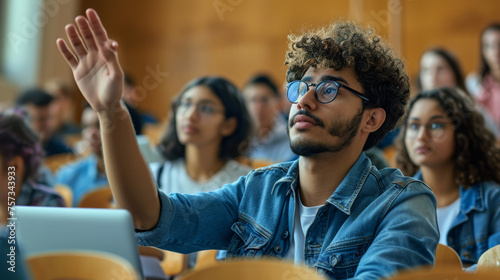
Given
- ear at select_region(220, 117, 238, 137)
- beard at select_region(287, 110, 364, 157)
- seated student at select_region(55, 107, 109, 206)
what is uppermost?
beard at select_region(287, 110, 364, 157)

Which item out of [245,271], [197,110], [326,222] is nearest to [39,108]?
[197,110]

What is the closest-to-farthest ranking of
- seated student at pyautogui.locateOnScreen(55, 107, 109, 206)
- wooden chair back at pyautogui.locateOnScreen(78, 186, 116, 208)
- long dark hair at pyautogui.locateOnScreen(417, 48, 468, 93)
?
wooden chair back at pyautogui.locateOnScreen(78, 186, 116, 208) < seated student at pyautogui.locateOnScreen(55, 107, 109, 206) < long dark hair at pyautogui.locateOnScreen(417, 48, 468, 93)

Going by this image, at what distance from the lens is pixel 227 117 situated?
9.71 ft

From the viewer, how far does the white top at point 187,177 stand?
2.78 m

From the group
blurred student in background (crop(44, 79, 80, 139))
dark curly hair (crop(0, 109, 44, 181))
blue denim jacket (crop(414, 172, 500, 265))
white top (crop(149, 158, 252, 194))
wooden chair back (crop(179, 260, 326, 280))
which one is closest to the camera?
wooden chair back (crop(179, 260, 326, 280))

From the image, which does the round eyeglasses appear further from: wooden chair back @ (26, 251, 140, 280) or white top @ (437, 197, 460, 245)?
white top @ (437, 197, 460, 245)

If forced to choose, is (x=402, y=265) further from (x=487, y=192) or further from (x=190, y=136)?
(x=190, y=136)

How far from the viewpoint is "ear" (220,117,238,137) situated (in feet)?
9.68

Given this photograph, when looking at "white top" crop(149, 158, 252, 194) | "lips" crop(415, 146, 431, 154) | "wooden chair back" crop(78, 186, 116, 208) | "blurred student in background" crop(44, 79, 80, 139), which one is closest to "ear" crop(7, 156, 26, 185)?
"wooden chair back" crop(78, 186, 116, 208)

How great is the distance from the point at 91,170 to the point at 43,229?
7.32ft

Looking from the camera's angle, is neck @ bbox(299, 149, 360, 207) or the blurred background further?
the blurred background

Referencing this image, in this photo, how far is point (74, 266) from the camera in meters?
1.40

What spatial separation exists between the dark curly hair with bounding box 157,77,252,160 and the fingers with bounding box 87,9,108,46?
158 centimetres

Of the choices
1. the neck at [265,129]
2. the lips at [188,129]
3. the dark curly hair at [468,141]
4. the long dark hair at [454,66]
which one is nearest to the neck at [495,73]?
the long dark hair at [454,66]
